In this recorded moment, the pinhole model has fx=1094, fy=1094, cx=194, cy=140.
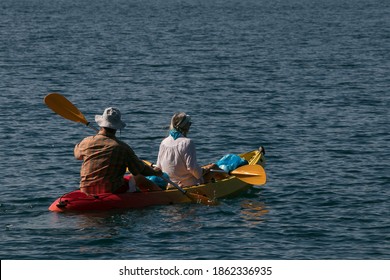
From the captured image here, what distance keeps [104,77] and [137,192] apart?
2377 cm

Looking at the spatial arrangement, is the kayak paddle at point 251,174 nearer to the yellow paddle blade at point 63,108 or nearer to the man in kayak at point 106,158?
the man in kayak at point 106,158

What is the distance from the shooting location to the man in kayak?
19469 millimetres

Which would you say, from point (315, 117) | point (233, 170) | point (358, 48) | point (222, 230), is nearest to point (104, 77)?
point (315, 117)

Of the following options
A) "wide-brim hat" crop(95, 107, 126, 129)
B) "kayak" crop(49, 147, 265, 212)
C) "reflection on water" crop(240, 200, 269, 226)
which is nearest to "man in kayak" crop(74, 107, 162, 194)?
"wide-brim hat" crop(95, 107, 126, 129)

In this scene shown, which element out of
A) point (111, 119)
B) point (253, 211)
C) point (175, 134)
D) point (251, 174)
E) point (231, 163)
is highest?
point (111, 119)

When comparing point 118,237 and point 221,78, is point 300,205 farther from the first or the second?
point 221,78

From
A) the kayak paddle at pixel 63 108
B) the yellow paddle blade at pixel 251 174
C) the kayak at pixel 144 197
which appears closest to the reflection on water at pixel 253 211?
the yellow paddle blade at pixel 251 174

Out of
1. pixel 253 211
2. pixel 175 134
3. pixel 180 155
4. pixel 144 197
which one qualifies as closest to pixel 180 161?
pixel 180 155

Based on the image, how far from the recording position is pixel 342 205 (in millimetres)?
21375

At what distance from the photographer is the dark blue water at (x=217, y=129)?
1855 cm

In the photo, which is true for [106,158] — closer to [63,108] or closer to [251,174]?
[63,108]

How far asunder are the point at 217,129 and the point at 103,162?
37.0 ft

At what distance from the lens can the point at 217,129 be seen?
3058 cm

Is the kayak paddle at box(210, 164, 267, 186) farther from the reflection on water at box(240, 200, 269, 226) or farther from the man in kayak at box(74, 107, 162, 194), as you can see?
Result: the man in kayak at box(74, 107, 162, 194)
